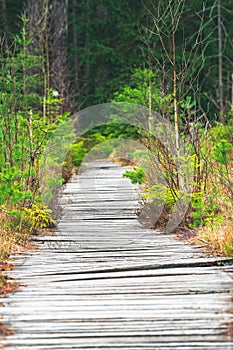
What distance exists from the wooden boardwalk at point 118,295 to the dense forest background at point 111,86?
0.49 m

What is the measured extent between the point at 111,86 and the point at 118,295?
58.6 feet

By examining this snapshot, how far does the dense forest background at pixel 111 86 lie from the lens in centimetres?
693

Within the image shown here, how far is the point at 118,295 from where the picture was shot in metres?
4.64

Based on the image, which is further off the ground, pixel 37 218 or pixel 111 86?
pixel 111 86

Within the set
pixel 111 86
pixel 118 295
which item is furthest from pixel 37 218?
pixel 111 86

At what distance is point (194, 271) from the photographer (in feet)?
17.3

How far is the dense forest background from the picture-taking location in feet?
22.7

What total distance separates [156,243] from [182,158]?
1101 mm

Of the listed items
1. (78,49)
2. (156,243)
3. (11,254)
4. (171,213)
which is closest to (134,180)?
(171,213)

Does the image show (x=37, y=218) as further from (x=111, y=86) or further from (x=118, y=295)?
(x=111, y=86)

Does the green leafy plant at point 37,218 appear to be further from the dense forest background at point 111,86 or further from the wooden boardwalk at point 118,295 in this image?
the wooden boardwalk at point 118,295

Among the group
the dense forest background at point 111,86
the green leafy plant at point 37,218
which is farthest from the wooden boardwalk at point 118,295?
the dense forest background at point 111,86

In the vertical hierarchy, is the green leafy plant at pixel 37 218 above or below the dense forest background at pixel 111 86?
below

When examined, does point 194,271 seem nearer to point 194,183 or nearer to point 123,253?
point 123,253
